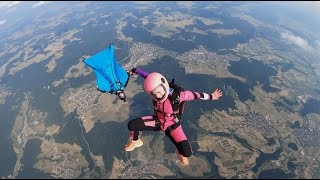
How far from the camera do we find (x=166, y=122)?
36.2ft

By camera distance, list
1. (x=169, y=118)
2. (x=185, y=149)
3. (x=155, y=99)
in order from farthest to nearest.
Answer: (x=169, y=118)
(x=185, y=149)
(x=155, y=99)

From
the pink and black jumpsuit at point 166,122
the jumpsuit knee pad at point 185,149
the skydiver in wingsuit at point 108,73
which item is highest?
the skydiver in wingsuit at point 108,73

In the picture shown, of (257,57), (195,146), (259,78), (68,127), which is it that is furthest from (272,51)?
(68,127)

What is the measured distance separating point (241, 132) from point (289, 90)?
152 ft

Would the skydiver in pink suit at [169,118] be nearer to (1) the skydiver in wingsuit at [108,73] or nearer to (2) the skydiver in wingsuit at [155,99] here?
(2) the skydiver in wingsuit at [155,99]

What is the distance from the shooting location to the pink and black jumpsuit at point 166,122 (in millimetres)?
10562

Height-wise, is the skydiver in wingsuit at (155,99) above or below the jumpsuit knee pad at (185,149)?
above

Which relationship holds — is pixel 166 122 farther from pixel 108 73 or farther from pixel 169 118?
pixel 108 73

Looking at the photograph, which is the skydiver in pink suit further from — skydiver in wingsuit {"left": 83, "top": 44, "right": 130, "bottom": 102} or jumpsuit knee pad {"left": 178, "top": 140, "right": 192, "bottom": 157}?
skydiver in wingsuit {"left": 83, "top": 44, "right": 130, "bottom": 102}

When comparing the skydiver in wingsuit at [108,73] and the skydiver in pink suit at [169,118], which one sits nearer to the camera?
the skydiver in pink suit at [169,118]

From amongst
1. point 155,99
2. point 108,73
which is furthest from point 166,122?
point 108,73

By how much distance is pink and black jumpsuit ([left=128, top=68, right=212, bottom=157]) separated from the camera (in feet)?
34.7

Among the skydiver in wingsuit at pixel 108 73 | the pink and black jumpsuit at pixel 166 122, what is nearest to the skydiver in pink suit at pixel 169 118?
the pink and black jumpsuit at pixel 166 122

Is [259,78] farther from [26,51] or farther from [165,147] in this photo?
[26,51]
